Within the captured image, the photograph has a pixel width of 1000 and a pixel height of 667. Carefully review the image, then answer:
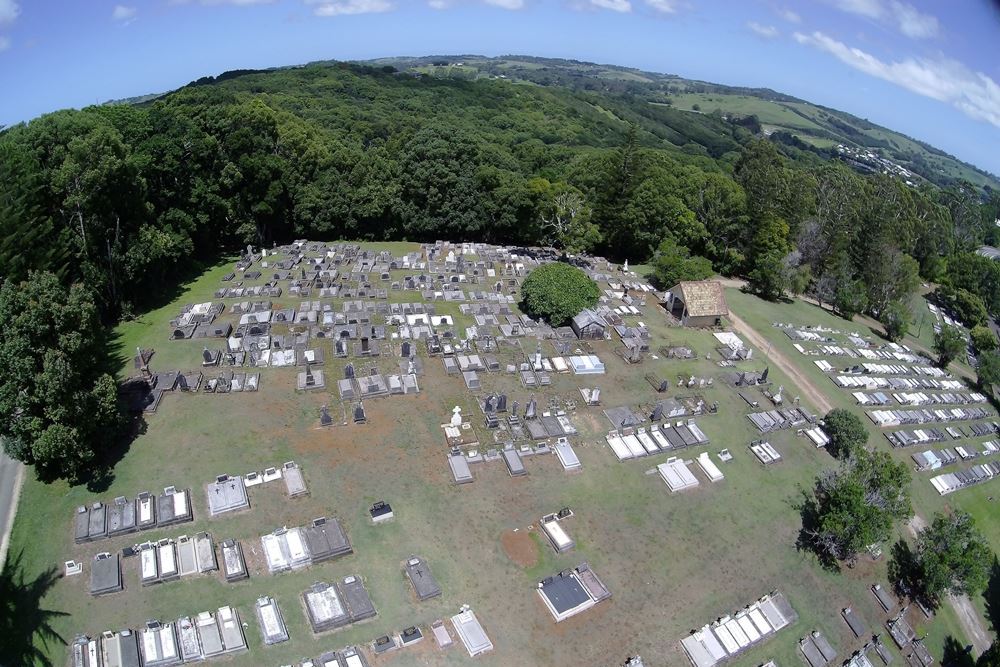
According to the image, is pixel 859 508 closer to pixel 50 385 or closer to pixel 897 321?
pixel 897 321

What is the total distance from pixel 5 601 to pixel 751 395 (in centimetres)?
4094

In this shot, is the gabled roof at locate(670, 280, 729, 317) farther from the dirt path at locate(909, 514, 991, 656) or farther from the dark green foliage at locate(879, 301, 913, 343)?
the dirt path at locate(909, 514, 991, 656)

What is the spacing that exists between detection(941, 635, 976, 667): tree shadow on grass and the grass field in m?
0.49

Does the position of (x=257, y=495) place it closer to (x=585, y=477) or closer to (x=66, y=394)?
(x=66, y=394)

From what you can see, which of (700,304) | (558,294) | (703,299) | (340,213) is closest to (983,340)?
(703,299)

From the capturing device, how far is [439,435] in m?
30.6

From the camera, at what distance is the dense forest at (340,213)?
2648 cm

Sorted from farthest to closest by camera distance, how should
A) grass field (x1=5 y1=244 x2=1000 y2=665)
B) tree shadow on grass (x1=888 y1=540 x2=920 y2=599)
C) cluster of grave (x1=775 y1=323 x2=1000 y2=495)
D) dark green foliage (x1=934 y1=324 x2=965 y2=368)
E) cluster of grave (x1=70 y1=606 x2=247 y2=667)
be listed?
dark green foliage (x1=934 y1=324 x2=965 y2=368) < cluster of grave (x1=775 y1=323 x2=1000 y2=495) < tree shadow on grass (x1=888 y1=540 x2=920 y2=599) < grass field (x1=5 y1=244 x2=1000 y2=665) < cluster of grave (x1=70 y1=606 x2=247 y2=667)

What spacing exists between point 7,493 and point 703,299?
46.9 metres

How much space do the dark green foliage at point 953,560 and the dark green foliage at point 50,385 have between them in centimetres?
3933

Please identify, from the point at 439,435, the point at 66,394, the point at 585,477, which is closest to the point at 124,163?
the point at 66,394

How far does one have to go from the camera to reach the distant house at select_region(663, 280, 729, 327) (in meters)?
46.0

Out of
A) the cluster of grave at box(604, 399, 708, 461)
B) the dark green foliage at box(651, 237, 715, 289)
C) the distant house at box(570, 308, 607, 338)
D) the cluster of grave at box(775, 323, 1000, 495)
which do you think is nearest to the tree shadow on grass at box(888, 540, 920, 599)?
the cluster of grave at box(775, 323, 1000, 495)

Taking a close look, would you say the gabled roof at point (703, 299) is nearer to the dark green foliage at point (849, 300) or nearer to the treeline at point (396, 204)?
the treeline at point (396, 204)
